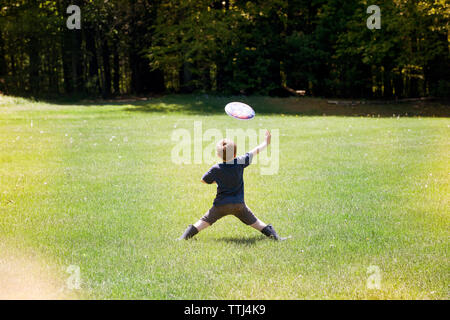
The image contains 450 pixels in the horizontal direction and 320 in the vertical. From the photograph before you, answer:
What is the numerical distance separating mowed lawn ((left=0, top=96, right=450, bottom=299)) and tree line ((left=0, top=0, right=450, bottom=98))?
16.8 meters

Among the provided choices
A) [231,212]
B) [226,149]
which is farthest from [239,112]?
[231,212]

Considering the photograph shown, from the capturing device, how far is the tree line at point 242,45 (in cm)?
3156

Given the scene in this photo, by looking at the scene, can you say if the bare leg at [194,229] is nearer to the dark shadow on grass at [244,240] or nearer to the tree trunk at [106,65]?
the dark shadow on grass at [244,240]

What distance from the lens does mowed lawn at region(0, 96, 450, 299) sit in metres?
5.31

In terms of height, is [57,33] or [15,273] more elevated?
[57,33]

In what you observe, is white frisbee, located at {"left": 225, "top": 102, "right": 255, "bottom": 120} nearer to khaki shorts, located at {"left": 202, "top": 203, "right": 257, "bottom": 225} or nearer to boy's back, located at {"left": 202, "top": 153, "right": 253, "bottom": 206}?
boy's back, located at {"left": 202, "top": 153, "right": 253, "bottom": 206}

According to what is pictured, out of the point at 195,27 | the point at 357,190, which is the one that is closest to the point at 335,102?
the point at 195,27

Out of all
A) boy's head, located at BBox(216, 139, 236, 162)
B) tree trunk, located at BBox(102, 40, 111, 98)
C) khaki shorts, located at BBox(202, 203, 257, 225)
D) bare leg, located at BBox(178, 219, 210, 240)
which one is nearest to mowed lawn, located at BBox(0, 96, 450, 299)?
bare leg, located at BBox(178, 219, 210, 240)

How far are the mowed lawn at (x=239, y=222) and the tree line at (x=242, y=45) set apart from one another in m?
16.8

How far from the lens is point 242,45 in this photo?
33.5 metres

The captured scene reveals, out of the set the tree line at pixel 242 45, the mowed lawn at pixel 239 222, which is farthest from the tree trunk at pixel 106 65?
the mowed lawn at pixel 239 222
